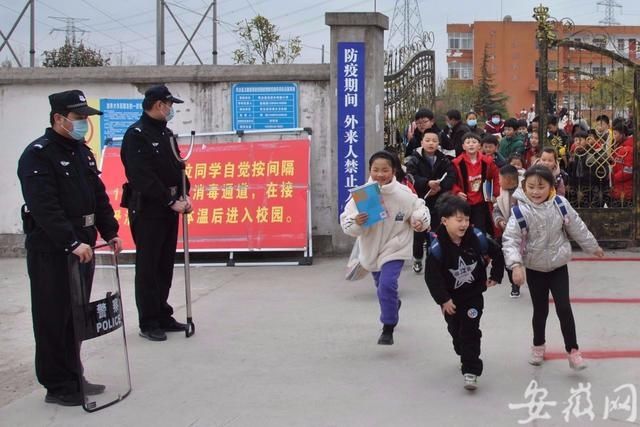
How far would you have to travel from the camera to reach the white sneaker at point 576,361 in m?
4.61

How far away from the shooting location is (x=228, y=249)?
8672 millimetres

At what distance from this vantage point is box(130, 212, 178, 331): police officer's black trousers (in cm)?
573

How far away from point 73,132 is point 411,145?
186 inches

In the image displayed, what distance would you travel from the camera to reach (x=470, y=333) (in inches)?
175

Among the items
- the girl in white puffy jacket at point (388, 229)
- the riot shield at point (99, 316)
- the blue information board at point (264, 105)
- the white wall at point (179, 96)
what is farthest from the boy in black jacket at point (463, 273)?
the blue information board at point (264, 105)

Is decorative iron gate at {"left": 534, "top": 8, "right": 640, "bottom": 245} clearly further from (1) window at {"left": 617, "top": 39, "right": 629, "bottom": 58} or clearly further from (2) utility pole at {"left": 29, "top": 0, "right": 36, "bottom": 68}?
(2) utility pole at {"left": 29, "top": 0, "right": 36, "bottom": 68}

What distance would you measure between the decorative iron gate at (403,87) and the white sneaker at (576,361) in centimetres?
549

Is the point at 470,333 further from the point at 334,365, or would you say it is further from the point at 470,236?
the point at 334,365

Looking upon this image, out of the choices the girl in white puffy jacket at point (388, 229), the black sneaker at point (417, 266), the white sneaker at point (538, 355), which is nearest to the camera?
the white sneaker at point (538, 355)

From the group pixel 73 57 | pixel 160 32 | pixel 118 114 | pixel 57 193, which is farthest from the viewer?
pixel 73 57

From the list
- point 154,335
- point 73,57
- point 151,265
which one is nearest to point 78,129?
point 151,265

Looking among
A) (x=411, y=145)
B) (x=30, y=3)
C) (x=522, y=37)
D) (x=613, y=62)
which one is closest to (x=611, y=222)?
(x=613, y=62)

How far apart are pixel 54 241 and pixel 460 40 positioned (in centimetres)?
6317

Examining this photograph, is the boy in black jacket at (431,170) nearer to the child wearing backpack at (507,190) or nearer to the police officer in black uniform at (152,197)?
the child wearing backpack at (507,190)
